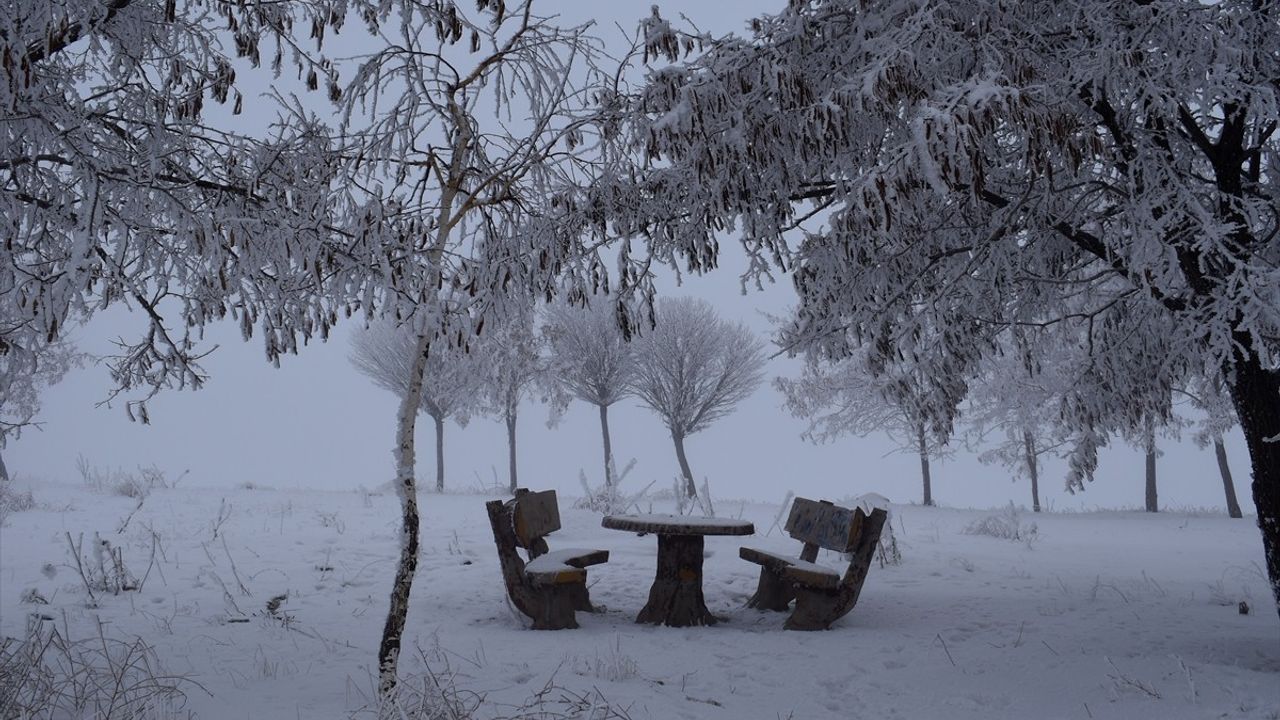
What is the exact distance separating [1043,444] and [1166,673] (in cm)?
1674

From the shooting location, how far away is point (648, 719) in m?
3.73

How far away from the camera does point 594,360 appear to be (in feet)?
72.9

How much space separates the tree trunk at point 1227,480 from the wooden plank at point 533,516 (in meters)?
15.8

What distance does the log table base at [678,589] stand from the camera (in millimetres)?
5961

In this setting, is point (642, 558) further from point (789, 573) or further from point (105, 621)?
point (105, 621)

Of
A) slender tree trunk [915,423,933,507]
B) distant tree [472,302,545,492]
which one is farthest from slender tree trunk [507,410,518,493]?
slender tree trunk [915,423,933,507]

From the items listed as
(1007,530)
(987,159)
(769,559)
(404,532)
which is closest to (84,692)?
(404,532)

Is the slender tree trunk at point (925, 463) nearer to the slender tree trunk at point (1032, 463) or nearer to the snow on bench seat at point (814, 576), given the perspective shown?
the slender tree trunk at point (1032, 463)

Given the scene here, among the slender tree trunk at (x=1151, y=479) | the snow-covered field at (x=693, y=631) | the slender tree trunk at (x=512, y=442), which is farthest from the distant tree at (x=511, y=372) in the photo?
the slender tree trunk at (x=1151, y=479)

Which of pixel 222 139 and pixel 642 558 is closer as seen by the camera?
pixel 222 139

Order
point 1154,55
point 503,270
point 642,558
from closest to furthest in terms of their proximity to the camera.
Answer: point 1154,55 < point 503,270 < point 642,558

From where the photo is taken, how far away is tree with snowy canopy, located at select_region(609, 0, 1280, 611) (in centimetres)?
385

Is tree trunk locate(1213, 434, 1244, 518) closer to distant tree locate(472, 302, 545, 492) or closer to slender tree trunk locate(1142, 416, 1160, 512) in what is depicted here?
slender tree trunk locate(1142, 416, 1160, 512)

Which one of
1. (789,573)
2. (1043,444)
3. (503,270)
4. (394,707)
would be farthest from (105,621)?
(1043,444)
